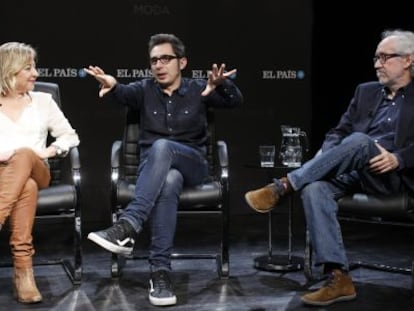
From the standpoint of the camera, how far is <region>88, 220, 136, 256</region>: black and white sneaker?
10.1 feet

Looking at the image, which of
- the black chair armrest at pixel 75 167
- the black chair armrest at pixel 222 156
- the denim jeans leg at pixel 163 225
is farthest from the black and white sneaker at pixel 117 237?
the black chair armrest at pixel 222 156

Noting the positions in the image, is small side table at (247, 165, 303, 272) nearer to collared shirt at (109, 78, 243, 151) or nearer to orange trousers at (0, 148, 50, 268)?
collared shirt at (109, 78, 243, 151)

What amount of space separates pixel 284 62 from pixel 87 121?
5.20ft

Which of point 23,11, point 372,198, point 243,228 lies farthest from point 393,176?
point 23,11

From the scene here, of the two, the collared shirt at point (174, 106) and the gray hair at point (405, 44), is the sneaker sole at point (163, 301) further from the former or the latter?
the gray hair at point (405, 44)

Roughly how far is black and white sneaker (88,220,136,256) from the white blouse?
59cm

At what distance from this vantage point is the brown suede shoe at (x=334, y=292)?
3.15 metres

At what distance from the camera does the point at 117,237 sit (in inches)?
123

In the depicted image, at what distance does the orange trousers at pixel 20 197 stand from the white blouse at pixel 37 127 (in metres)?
0.18

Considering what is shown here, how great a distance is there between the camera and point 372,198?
10.9 ft

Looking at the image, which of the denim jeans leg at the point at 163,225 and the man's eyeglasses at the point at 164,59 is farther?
the man's eyeglasses at the point at 164,59

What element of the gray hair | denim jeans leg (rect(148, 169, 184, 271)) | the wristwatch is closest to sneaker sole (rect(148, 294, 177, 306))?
denim jeans leg (rect(148, 169, 184, 271))

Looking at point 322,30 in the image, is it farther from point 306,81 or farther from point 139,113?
point 139,113

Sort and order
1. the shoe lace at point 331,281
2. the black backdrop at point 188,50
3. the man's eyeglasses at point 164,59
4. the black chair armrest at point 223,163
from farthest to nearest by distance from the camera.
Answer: the black backdrop at point 188,50, the man's eyeglasses at point 164,59, the black chair armrest at point 223,163, the shoe lace at point 331,281
